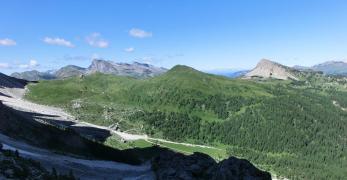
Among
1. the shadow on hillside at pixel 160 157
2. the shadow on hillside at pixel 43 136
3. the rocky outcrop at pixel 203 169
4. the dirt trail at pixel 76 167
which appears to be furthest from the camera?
the shadow on hillside at pixel 43 136

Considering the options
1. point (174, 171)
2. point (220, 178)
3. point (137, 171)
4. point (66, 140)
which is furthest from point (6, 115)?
point (220, 178)

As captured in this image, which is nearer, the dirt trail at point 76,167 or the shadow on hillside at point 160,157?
the dirt trail at point 76,167

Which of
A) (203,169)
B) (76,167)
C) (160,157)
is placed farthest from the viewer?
(160,157)

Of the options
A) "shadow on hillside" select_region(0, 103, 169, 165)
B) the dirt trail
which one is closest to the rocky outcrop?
the dirt trail

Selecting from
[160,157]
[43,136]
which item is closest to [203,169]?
→ [160,157]

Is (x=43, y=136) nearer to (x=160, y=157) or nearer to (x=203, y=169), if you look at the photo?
(x=160, y=157)

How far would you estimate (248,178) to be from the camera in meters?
71.0

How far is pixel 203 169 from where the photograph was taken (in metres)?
80.5

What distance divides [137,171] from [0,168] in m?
41.9

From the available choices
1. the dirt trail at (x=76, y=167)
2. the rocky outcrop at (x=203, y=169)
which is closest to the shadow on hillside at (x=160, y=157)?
the rocky outcrop at (x=203, y=169)

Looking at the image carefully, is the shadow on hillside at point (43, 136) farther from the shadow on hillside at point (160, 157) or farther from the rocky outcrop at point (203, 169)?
the rocky outcrop at point (203, 169)

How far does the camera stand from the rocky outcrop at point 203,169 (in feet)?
238

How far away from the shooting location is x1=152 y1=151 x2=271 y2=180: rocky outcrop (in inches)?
2852

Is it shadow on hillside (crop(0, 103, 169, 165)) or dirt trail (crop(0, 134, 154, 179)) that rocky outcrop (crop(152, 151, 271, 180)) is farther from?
shadow on hillside (crop(0, 103, 169, 165))
